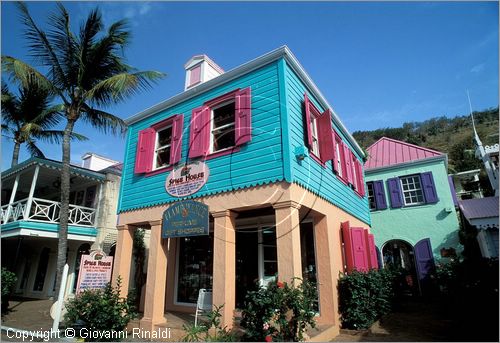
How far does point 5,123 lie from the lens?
50.6 feet

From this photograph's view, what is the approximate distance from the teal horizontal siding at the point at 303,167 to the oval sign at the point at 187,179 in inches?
89.4

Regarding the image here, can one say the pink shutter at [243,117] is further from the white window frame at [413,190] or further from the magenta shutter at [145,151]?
the white window frame at [413,190]

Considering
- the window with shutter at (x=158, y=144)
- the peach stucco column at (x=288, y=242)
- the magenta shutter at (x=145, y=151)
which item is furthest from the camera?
the magenta shutter at (x=145, y=151)

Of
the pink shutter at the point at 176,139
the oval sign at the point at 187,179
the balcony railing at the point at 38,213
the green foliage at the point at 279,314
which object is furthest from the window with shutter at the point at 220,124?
the balcony railing at the point at 38,213

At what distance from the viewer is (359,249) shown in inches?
322

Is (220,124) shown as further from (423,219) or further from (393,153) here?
(393,153)

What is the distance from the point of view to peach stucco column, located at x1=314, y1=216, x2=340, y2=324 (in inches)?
261

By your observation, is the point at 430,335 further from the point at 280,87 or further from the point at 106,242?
the point at 106,242

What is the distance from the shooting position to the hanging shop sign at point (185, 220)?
6.73 metres

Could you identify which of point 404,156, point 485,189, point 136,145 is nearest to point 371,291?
point 136,145

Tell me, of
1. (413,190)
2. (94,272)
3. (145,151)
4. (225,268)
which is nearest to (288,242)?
(225,268)

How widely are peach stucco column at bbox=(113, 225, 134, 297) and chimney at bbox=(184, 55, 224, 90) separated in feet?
15.7

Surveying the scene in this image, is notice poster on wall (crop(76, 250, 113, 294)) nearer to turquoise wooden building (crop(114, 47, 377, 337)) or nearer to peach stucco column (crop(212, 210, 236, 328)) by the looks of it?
turquoise wooden building (crop(114, 47, 377, 337))

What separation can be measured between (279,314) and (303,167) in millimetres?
3003
